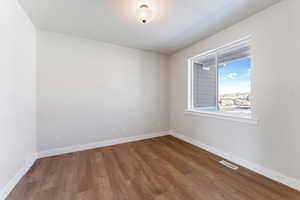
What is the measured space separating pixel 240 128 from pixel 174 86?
2.09 metres

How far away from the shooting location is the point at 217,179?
179cm

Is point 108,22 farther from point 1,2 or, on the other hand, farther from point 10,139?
point 10,139

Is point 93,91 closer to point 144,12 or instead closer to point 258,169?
point 144,12

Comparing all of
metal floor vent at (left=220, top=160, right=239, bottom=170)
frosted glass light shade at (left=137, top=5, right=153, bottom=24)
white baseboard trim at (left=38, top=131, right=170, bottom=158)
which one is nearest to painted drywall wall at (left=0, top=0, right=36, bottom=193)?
white baseboard trim at (left=38, top=131, right=170, bottom=158)

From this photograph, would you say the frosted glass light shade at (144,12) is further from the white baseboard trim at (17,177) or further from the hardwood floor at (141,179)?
the white baseboard trim at (17,177)

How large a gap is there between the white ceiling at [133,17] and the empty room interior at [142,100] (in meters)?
0.02

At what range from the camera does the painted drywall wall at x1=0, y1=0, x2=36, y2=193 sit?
1.45 meters

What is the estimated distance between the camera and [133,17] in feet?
6.88

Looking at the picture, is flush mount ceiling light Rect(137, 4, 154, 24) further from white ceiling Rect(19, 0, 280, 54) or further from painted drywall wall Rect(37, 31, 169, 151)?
painted drywall wall Rect(37, 31, 169, 151)

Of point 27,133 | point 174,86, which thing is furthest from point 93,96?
point 174,86

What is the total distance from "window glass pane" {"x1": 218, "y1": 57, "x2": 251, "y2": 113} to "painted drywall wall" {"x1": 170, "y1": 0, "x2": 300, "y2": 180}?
21cm

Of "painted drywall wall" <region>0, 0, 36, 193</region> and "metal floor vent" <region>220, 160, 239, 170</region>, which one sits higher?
"painted drywall wall" <region>0, 0, 36, 193</region>

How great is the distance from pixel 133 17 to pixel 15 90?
2.08m

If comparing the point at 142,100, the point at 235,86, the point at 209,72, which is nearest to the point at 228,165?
the point at 235,86
